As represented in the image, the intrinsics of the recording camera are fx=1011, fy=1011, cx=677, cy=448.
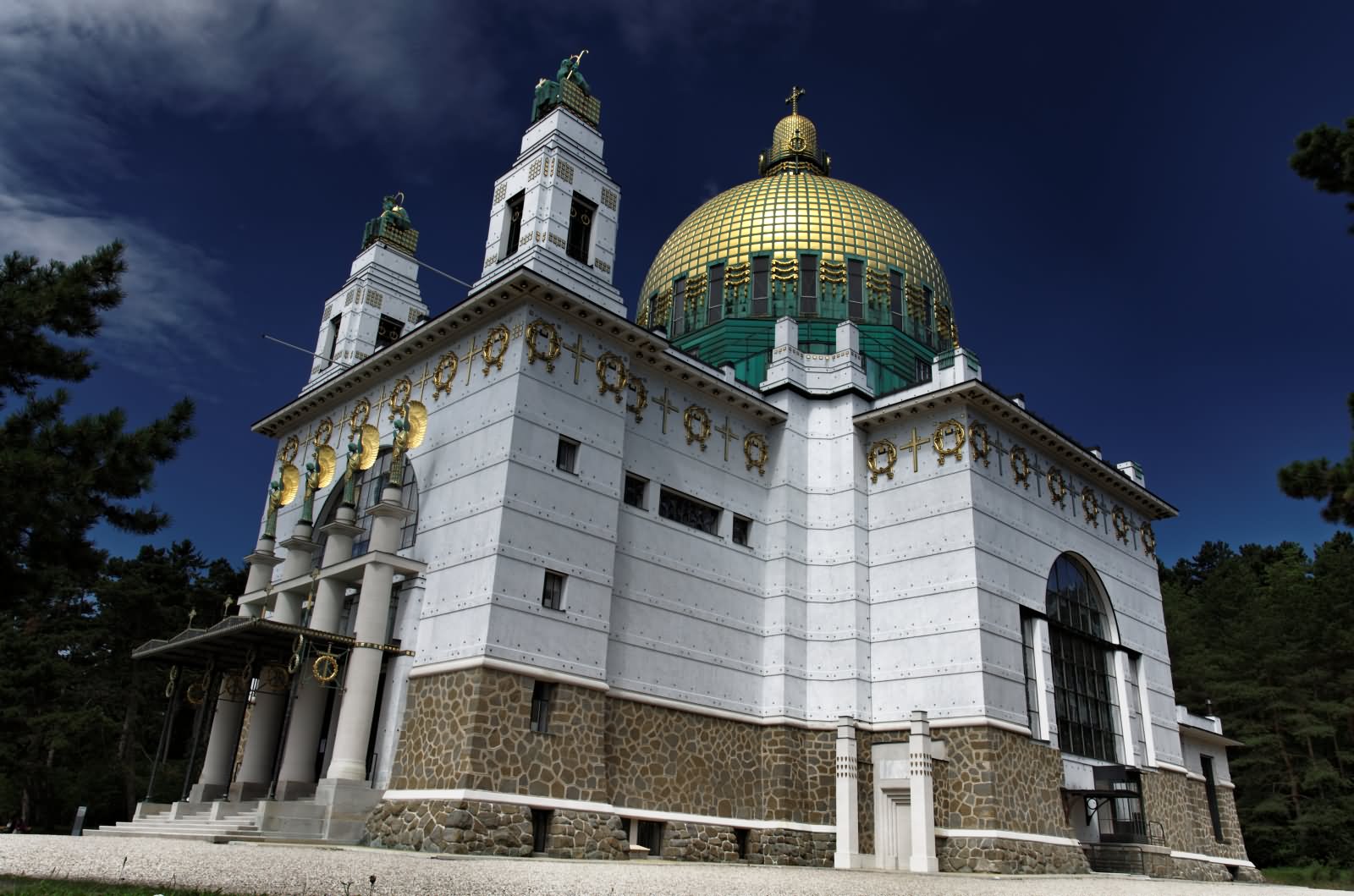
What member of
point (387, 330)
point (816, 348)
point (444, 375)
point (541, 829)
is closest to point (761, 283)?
point (816, 348)

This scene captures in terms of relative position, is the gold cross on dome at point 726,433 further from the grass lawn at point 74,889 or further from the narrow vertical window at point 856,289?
the grass lawn at point 74,889

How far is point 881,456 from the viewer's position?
1067 inches

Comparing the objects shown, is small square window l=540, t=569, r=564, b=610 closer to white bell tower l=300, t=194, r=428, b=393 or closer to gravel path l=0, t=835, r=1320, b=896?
gravel path l=0, t=835, r=1320, b=896

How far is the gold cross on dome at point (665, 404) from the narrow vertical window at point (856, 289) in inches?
351

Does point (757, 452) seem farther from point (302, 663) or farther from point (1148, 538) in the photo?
point (1148, 538)

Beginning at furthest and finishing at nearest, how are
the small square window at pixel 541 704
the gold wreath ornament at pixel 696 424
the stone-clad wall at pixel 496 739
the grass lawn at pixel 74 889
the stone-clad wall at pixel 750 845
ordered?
the gold wreath ornament at pixel 696 424 < the stone-clad wall at pixel 750 845 < the small square window at pixel 541 704 < the stone-clad wall at pixel 496 739 < the grass lawn at pixel 74 889

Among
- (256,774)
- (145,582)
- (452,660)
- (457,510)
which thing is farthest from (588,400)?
(145,582)

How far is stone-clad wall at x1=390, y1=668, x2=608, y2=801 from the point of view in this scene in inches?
723

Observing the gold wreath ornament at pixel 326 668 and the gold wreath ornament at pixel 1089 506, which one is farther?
the gold wreath ornament at pixel 1089 506

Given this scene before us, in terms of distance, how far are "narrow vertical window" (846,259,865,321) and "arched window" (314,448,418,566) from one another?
14.9m

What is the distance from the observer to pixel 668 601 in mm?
23516

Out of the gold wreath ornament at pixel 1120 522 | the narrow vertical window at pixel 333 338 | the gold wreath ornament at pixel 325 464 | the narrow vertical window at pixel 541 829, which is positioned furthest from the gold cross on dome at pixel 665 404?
the gold wreath ornament at pixel 1120 522

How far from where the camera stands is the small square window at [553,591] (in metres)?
20.6

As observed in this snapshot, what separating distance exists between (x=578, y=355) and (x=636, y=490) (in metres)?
3.61
